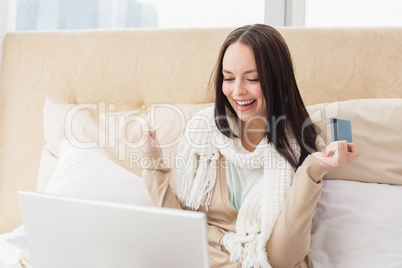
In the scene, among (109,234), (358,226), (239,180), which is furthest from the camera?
(239,180)

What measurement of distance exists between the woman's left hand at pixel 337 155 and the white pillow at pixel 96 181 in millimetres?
585

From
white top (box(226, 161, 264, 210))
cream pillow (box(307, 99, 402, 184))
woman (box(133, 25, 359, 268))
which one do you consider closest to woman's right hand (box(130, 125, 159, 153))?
woman (box(133, 25, 359, 268))

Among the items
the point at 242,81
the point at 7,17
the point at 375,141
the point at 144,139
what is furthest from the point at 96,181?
the point at 7,17

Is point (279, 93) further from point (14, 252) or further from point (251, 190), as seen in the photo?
point (14, 252)

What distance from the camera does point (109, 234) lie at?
2.45 feet

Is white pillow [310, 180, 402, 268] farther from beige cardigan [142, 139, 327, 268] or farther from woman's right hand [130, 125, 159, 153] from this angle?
woman's right hand [130, 125, 159, 153]

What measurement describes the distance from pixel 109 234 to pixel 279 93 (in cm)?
68

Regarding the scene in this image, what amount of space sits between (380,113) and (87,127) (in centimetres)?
100

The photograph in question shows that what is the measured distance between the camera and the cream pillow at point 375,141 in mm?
1301

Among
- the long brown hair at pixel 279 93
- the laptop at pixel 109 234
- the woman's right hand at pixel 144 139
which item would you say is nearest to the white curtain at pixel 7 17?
the woman's right hand at pixel 144 139

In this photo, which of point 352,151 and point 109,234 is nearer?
point 109,234

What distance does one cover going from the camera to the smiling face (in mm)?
1227

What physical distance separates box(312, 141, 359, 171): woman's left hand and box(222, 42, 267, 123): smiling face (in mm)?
251

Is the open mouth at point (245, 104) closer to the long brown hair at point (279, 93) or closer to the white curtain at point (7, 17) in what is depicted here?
the long brown hair at point (279, 93)
